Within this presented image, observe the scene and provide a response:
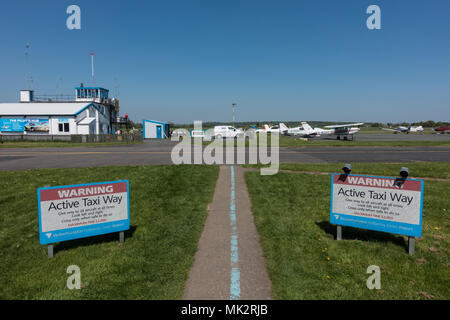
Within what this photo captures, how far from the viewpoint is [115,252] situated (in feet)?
16.3

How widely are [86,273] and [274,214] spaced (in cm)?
458

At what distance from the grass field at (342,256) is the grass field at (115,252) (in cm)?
160

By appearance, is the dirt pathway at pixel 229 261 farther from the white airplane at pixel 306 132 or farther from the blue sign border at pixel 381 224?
the white airplane at pixel 306 132

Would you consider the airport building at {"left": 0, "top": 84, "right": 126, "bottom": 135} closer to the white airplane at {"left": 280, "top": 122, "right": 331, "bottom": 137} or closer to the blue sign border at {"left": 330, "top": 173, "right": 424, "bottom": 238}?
the white airplane at {"left": 280, "top": 122, "right": 331, "bottom": 137}

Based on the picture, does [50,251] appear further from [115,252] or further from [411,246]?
[411,246]

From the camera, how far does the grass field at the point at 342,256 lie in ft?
12.2

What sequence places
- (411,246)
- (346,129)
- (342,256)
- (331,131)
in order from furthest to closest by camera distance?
(331,131) → (346,129) → (411,246) → (342,256)

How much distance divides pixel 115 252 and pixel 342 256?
4.14 meters

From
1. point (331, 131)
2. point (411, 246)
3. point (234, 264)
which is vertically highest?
point (331, 131)

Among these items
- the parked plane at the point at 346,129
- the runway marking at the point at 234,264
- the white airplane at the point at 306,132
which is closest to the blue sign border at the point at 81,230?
the runway marking at the point at 234,264

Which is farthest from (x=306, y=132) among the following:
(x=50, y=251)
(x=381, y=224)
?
(x=50, y=251)

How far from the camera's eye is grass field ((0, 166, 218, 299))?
3756 mm

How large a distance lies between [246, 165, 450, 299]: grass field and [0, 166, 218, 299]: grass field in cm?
160
